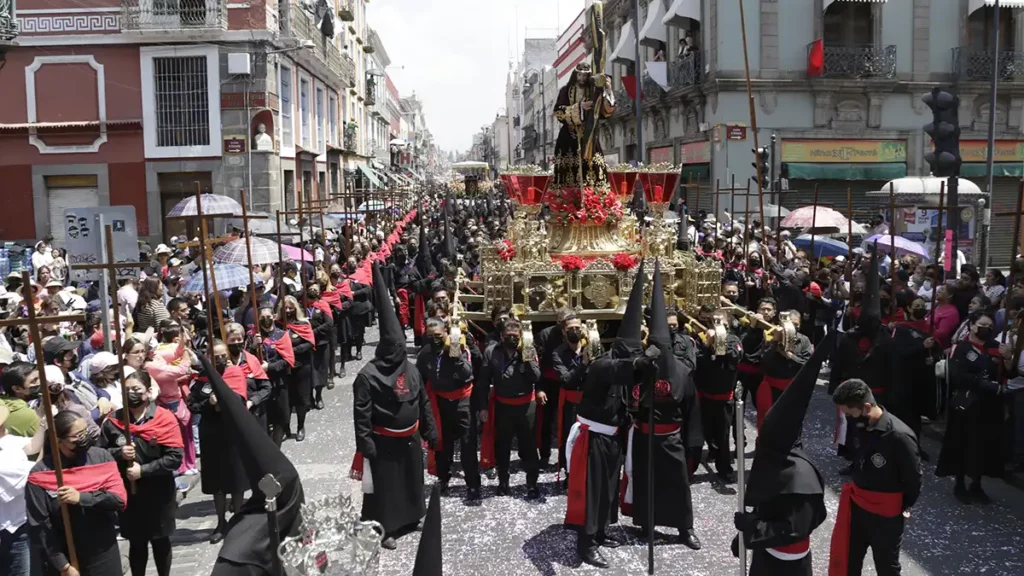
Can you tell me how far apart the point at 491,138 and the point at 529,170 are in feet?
486

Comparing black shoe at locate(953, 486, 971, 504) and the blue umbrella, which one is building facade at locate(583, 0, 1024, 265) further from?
black shoe at locate(953, 486, 971, 504)

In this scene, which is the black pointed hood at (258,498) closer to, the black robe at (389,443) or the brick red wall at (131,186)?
→ the black robe at (389,443)

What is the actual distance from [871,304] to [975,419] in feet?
4.24

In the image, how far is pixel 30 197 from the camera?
2384 centimetres

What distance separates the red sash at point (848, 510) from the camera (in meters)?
5.67

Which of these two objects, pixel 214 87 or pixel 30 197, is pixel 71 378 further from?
pixel 30 197

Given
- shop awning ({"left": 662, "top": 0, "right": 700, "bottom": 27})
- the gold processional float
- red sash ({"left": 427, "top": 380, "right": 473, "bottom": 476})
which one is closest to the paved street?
red sash ({"left": 427, "top": 380, "right": 473, "bottom": 476})

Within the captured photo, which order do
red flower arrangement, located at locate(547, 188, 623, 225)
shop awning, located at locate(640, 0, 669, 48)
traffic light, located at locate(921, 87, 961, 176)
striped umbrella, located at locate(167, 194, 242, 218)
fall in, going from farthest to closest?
1. shop awning, located at locate(640, 0, 669, 48)
2. striped umbrella, located at locate(167, 194, 242, 218)
3. red flower arrangement, located at locate(547, 188, 623, 225)
4. traffic light, located at locate(921, 87, 961, 176)

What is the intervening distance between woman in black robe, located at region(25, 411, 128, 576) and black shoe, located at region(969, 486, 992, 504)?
6.86 m

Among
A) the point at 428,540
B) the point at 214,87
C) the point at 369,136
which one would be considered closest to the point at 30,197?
the point at 214,87

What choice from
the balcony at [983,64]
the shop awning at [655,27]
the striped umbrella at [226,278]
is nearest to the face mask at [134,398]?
the striped umbrella at [226,278]

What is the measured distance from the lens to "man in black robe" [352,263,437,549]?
7.29 m

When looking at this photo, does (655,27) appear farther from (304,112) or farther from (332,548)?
(332,548)

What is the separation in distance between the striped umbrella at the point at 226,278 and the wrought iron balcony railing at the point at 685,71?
19.3 metres
